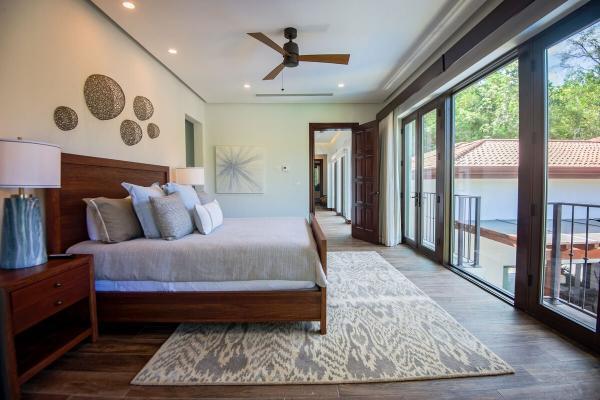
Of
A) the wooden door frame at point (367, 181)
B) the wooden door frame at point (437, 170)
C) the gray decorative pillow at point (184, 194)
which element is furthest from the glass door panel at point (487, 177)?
the gray decorative pillow at point (184, 194)

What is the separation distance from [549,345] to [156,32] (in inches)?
179

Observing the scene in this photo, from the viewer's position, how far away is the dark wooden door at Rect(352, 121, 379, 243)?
501cm

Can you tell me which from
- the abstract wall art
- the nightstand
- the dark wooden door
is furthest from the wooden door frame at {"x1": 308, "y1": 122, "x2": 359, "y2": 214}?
the nightstand

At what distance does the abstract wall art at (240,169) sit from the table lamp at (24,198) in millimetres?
3775

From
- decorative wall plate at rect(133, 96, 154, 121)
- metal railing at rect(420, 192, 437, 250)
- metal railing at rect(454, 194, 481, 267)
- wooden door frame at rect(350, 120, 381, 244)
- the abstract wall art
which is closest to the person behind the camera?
decorative wall plate at rect(133, 96, 154, 121)

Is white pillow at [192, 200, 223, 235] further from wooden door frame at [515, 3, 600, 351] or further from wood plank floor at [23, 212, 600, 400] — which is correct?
wooden door frame at [515, 3, 600, 351]

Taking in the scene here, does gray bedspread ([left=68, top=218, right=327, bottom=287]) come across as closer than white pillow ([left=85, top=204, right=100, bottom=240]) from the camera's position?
Yes

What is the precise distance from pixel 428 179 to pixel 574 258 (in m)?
2.17

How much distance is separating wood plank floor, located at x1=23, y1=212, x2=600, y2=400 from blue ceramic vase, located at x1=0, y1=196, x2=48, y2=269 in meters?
0.71

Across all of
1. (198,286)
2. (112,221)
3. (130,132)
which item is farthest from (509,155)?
(130,132)

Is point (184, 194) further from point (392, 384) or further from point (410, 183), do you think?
point (410, 183)

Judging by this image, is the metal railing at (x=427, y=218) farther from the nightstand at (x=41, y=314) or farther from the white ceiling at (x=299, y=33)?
the nightstand at (x=41, y=314)

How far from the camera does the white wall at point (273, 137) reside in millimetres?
5449

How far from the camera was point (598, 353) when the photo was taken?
1742 millimetres
